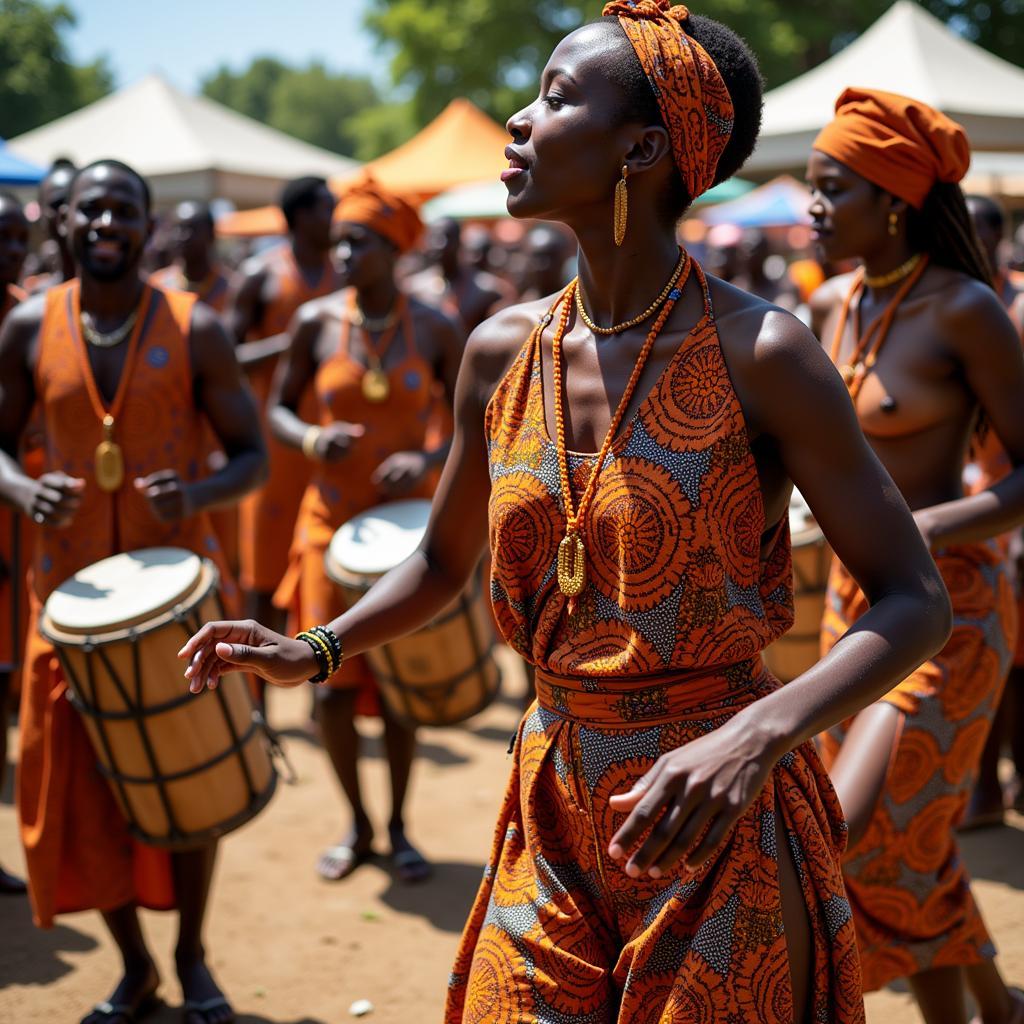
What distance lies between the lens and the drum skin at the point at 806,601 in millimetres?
4527

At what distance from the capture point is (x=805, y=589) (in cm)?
467

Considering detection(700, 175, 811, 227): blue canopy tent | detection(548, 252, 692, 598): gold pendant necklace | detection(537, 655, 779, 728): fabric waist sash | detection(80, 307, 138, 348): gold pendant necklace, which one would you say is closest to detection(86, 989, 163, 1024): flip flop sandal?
detection(80, 307, 138, 348): gold pendant necklace

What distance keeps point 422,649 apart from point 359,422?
1075 mm

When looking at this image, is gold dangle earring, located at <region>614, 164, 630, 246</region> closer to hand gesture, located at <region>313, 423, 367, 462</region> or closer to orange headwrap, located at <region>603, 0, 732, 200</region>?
orange headwrap, located at <region>603, 0, 732, 200</region>

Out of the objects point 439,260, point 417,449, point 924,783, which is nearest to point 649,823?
point 924,783

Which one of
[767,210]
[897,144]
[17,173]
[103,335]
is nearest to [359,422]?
[103,335]

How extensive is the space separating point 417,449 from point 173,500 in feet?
6.10

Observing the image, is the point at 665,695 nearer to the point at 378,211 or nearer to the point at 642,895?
the point at 642,895

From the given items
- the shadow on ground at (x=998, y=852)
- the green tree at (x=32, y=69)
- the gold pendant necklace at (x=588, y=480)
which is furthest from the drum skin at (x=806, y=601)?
the green tree at (x=32, y=69)

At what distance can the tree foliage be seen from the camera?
3653 centimetres

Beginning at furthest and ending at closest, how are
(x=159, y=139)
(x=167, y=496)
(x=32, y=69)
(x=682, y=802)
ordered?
1. (x=32, y=69)
2. (x=159, y=139)
3. (x=167, y=496)
4. (x=682, y=802)

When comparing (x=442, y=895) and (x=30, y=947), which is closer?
(x=30, y=947)

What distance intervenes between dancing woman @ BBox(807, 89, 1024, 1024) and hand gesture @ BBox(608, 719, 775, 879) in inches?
66.3

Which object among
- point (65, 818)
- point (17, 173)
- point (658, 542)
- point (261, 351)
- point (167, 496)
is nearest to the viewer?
point (658, 542)
